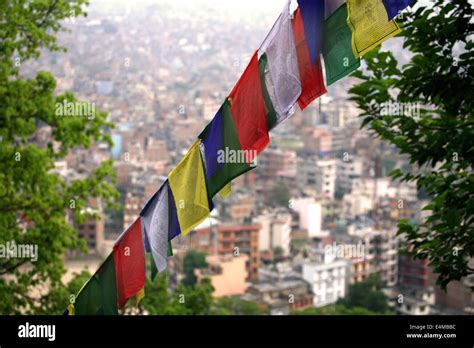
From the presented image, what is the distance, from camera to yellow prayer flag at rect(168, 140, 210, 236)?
3525 mm

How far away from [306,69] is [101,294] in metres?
1.74

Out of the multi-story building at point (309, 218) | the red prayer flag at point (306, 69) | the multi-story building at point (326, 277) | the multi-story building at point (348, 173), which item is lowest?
the multi-story building at point (326, 277)

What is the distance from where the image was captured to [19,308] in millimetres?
9312

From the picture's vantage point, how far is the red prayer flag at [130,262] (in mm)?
3867

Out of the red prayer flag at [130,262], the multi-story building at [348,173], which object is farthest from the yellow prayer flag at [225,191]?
the multi-story building at [348,173]

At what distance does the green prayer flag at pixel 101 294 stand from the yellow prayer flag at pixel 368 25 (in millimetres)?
1780

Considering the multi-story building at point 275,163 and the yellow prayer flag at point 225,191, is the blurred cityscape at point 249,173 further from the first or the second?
the yellow prayer flag at point 225,191

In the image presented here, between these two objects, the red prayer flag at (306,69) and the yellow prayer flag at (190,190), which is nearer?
the red prayer flag at (306,69)

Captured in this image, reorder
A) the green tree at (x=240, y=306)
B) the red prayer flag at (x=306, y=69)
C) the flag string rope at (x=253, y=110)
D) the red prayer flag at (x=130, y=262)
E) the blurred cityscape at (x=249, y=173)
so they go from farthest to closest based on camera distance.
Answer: the blurred cityscape at (x=249, y=173)
the green tree at (x=240, y=306)
the red prayer flag at (x=130, y=262)
the red prayer flag at (x=306, y=69)
the flag string rope at (x=253, y=110)

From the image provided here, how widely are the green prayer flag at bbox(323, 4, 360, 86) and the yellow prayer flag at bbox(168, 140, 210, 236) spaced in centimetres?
79

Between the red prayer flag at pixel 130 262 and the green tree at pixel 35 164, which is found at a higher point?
the green tree at pixel 35 164

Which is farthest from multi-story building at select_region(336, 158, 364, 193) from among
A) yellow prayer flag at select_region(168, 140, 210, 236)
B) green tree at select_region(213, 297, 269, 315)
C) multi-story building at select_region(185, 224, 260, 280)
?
yellow prayer flag at select_region(168, 140, 210, 236)
